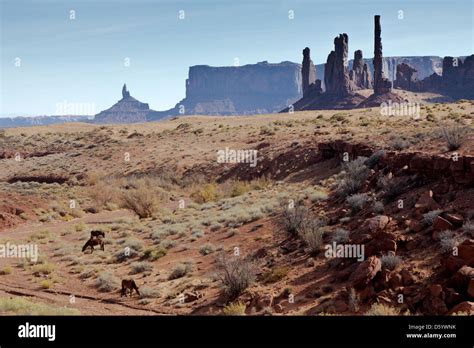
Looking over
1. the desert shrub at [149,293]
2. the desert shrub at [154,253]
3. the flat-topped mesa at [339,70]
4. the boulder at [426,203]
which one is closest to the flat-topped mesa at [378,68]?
the flat-topped mesa at [339,70]

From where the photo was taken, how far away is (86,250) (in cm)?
1967

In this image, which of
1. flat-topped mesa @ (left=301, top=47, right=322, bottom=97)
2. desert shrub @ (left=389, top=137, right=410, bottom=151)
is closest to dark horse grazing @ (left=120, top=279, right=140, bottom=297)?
desert shrub @ (left=389, top=137, right=410, bottom=151)

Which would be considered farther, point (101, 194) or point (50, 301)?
point (101, 194)

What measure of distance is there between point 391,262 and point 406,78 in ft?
452

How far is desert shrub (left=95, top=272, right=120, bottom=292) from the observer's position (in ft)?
47.9

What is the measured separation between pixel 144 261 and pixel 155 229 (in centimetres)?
482

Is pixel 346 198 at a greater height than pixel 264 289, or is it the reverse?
pixel 346 198

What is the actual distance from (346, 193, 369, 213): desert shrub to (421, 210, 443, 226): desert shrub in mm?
3164

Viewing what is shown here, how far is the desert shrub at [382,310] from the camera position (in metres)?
8.78

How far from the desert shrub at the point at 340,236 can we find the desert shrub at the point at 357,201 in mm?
1853

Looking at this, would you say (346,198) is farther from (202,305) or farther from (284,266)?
(202,305)

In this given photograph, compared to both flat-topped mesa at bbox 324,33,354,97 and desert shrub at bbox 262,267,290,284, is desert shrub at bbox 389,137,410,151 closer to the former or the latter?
desert shrub at bbox 262,267,290,284
